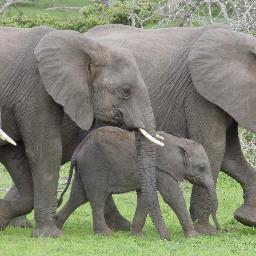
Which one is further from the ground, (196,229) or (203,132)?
(203,132)

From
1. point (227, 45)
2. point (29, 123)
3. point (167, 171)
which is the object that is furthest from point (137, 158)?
point (227, 45)

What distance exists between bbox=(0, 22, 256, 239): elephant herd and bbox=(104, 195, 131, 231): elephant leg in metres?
0.01

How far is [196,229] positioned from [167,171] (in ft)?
2.77

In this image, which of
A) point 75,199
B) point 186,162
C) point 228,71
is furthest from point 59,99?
point 228,71

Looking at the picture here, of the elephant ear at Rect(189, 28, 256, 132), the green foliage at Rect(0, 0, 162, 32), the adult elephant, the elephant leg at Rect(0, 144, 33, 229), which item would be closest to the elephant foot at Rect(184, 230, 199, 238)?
the adult elephant

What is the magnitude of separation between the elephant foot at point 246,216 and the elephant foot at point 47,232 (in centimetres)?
190

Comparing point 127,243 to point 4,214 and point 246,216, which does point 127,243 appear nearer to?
point 4,214

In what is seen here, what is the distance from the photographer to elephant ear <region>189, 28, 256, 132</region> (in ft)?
37.1

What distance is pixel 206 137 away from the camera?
442 inches

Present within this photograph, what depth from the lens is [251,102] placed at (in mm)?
11406

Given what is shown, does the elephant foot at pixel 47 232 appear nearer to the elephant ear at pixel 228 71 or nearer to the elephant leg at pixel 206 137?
the elephant leg at pixel 206 137

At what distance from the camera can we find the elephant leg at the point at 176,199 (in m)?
10.5

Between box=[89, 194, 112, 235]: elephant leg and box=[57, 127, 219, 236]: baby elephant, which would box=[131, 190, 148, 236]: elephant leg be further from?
box=[89, 194, 112, 235]: elephant leg

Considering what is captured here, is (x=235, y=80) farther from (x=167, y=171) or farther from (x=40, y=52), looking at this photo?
(x=40, y=52)
